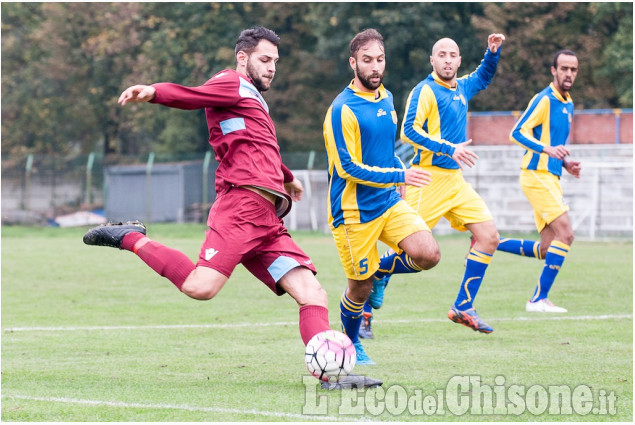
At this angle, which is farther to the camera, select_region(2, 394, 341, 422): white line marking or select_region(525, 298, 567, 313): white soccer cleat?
select_region(525, 298, 567, 313): white soccer cleat

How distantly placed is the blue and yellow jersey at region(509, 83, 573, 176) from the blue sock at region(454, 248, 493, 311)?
7.69 feet

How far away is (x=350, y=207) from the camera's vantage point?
7695 mm

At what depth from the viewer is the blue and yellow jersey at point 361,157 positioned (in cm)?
747

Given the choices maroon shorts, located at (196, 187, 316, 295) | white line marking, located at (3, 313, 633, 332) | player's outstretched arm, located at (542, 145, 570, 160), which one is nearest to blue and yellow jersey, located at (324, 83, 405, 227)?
maroon shorts, located at (196, 187, 316, 295)

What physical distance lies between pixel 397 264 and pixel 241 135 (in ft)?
8.61

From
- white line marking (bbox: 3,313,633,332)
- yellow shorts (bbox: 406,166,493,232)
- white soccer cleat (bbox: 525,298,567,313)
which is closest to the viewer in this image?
yellow shorts (bbox: 406,166,493,232)

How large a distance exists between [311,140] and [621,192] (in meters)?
18.0

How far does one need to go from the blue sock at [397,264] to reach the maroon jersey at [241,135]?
2.18 meters

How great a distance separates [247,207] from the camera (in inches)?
259

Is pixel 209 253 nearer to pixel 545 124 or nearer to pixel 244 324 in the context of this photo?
pixel 244 324

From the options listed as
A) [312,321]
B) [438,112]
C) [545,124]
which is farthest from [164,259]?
[545,124]

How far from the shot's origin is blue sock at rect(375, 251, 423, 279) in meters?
8.64

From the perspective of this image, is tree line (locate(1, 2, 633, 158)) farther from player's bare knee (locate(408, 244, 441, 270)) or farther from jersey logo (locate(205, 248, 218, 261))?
jersey logo (locate(205, 248, 218, 261))

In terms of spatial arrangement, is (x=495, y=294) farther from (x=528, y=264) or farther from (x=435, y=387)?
(x=435, y=387)
